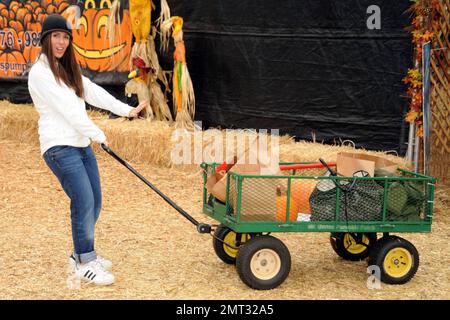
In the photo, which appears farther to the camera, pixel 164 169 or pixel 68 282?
pixel 164 169

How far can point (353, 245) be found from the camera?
564cm

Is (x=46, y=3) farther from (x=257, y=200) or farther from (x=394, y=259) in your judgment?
(x=394, y=259)

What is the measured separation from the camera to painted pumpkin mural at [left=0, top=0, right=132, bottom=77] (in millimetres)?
10180

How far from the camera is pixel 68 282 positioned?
4.99 metres

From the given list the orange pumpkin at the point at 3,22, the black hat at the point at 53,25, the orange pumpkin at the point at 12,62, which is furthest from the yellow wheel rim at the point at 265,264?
the orange pumpkin at the point at 3,22

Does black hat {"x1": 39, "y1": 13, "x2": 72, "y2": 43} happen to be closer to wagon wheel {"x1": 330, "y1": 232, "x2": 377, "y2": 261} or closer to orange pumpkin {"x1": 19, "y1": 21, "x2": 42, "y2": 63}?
wagon wheel {"x1": 330, "y1": 232, "x2": 377, "y2": 261}

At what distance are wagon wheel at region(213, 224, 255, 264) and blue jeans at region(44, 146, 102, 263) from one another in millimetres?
899

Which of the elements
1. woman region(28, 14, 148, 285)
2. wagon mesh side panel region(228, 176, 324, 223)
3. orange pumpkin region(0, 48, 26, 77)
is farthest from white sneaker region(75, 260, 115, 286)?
orange pumpkin region(0, 48, 26, 77)

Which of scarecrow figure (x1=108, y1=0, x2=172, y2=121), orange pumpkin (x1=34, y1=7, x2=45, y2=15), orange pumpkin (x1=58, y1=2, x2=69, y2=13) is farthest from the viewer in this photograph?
orange pumpkin (x1=34, y1=7, x2=45, y2=15)

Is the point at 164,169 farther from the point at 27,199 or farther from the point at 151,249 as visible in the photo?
the point at 151,249

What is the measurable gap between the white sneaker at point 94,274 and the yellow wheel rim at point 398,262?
1886mm

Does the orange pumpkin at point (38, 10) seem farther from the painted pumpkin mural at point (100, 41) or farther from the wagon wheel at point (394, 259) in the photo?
the wagon wheel at point (394, 259)

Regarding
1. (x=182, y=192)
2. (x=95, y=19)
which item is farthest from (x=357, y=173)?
(x=95, y=19)

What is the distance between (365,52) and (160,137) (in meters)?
2.54
